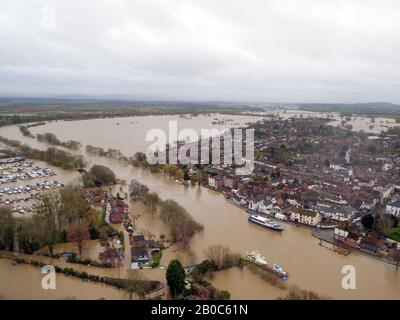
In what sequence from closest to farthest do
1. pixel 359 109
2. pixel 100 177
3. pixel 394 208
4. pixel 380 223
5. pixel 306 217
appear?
pixel 380 223 → pixel 306 217 → pixel 394 208 → pixel 100 177 → pixel 359 109

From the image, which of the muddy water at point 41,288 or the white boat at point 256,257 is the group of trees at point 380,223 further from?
the muddy water at point 41,288

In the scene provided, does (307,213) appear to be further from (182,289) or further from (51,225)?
(51,225)

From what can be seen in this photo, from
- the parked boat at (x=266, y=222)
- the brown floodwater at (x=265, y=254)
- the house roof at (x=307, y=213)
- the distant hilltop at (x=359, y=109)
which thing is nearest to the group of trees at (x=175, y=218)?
the brown floodwater at (x=265, y=254)

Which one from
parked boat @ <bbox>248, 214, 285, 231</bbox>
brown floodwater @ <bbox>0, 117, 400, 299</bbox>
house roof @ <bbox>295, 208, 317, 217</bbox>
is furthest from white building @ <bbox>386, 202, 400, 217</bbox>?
parked boat @ <bbox>248, 214, 285, 231</bbox>

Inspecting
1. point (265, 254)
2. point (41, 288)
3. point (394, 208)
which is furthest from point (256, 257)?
point (394, 208)

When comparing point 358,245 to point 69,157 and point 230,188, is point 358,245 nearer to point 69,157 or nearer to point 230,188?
point 230,188
